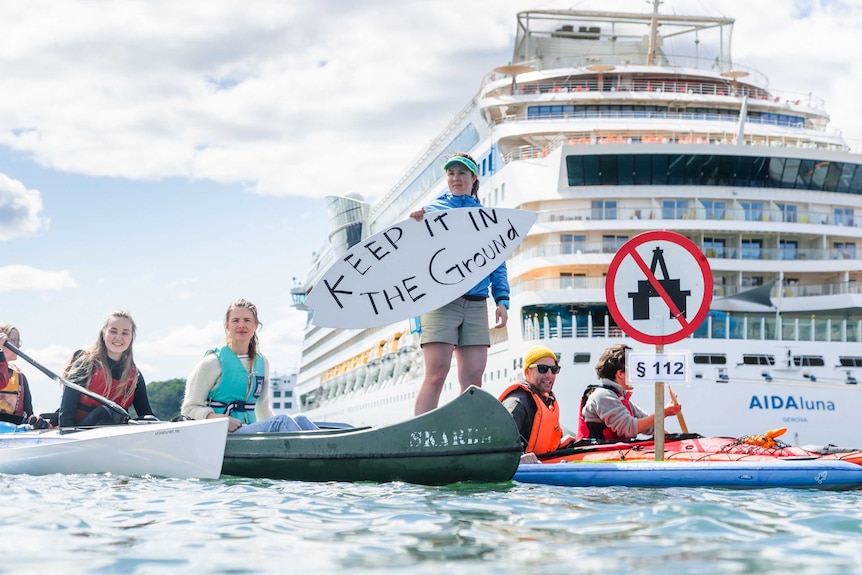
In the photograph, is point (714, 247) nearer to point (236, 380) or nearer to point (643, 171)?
point (643, 171)

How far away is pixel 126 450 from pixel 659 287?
3584mm

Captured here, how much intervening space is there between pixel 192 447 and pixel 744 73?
24.5m

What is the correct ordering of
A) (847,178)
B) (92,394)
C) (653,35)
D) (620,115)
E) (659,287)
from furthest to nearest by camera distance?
(653,35) → (620,115) → (847,178) → (92,394) → (659,287)

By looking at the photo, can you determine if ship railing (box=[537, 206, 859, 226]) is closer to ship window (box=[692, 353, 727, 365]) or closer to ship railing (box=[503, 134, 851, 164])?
ship railing (box=[503, 134, 851, 164])

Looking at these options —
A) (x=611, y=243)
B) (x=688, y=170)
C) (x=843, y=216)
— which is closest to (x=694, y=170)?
(x=688, y=170)

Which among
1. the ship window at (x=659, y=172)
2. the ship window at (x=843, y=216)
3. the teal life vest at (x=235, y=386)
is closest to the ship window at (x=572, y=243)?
the ship window at (x=659, y=172)

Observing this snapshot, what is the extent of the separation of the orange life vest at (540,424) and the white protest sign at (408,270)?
0.77 metres

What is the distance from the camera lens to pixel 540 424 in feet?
23.9

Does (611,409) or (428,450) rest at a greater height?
(611,409)

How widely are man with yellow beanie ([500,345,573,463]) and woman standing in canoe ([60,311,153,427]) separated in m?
2.76

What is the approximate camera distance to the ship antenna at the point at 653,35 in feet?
97.9

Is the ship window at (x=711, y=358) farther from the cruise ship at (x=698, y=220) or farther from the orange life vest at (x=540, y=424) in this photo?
the orange life vest at (x=540, y=424)

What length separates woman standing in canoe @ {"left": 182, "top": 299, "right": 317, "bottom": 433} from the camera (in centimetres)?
723

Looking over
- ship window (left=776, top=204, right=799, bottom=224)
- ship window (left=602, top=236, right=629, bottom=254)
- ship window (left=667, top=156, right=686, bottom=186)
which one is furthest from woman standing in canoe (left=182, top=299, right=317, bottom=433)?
ship window (left=776, top=204, right=799, bottom=224)
